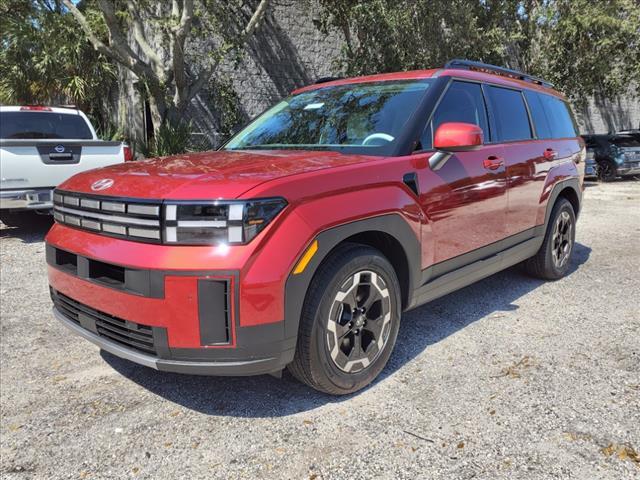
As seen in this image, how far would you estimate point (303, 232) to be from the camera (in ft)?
8.16

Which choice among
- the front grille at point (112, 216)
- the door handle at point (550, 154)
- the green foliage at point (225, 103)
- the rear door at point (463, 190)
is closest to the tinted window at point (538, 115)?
the door handle at point (550, 154)

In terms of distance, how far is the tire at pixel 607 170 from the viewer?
15.8m

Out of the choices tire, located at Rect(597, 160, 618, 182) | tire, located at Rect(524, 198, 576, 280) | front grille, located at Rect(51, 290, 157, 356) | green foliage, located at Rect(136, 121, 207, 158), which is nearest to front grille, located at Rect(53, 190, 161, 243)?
front grille, located at Rect(51, 290, 157, 356)

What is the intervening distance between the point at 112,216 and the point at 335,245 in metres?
1.14

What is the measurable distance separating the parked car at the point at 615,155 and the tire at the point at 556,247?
1165 centimetres

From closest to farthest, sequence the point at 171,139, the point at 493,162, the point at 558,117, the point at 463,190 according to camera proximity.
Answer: the point at 463,190 → the point at 493,162 → the point at 558,117 → the point at 171,139

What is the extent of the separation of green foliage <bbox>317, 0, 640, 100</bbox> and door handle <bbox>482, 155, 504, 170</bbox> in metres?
8.15

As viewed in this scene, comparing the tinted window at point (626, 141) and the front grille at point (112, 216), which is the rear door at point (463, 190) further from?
the tinted window at point (626, 141)

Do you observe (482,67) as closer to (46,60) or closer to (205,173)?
(205,173)

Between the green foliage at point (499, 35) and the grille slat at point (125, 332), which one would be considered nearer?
the grille slat at point (125, 332)

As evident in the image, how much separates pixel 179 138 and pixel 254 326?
8597 mm

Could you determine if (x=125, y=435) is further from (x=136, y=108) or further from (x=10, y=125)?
(x=136, y=108)

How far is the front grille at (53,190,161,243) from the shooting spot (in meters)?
2.43

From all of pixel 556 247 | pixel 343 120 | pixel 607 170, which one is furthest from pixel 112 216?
pixel 607 170
